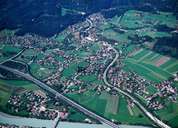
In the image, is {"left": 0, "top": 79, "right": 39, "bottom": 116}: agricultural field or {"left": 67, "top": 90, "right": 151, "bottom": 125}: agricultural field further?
{"left": 0, "top": 79, "right": 39, "bottom": 116}: agricultural field

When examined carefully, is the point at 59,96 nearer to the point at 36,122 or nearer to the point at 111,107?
the point at 36,122

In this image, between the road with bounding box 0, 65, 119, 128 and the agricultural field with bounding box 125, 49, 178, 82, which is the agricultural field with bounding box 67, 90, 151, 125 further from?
the agricultural field with bounding box 125, 49, 178, 82

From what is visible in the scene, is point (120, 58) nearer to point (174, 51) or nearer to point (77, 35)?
point (174, 51)

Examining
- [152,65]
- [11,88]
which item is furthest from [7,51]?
[152,65]

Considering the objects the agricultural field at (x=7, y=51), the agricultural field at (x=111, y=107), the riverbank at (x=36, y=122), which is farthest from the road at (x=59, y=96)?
the agricultural field at (x=7, y=51)

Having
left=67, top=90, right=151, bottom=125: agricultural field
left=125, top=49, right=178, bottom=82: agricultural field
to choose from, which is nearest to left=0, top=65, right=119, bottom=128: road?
left=67, top=90, right=151, bottom=125: agricultural field

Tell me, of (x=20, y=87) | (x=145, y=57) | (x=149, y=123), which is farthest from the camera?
(x=145, y=57)

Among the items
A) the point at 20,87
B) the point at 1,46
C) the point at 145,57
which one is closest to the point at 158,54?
the point at 145,57

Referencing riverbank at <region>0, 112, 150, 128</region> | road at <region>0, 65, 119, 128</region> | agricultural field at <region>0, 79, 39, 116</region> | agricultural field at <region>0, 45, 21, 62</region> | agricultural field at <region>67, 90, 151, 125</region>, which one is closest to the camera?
riverbank at <region>0, 112, 150, 128</region>

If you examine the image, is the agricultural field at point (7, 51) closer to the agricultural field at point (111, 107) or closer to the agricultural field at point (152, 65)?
the agricultural field at point (111, 107)

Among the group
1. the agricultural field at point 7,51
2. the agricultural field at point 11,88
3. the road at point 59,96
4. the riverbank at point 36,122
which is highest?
the agricultural field at point 7,51

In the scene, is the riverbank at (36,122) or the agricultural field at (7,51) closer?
the riverbank at (36,122)
